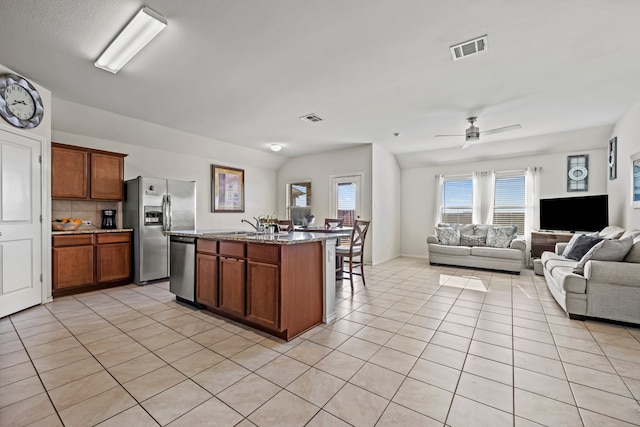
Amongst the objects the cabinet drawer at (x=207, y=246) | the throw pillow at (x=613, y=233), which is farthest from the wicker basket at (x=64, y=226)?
the throw pillow at (x=613, y=233)

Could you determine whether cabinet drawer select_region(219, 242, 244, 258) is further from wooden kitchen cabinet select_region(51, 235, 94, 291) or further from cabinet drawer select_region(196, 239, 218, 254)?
wooden kitchen cabinet select_region(51, 235, 94, 291)

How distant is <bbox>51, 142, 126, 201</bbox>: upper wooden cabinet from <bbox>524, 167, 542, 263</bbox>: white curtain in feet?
25.9

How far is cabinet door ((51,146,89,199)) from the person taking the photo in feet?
12.8

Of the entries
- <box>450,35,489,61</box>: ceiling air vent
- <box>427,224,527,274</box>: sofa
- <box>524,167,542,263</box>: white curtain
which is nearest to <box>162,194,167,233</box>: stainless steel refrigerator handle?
<box>450,35,489,61</box>: ceiling air vent

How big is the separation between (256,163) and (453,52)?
17.9 feet

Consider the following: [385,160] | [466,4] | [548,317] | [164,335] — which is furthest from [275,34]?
[385,160]

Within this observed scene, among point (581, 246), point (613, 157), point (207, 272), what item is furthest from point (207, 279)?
point (613, 157)

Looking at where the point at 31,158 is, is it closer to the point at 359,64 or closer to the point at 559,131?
the point at 359,64

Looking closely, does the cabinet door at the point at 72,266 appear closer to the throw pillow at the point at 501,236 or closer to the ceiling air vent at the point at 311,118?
the ceiling air vent at the point at 311,118

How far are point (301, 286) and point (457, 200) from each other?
18.2 feet

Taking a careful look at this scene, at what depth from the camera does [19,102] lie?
3102mm

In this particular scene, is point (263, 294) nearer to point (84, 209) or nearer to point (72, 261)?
point (72, 261)

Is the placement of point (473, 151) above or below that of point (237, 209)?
above

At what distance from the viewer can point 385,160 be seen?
666 centimetres
